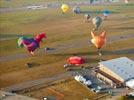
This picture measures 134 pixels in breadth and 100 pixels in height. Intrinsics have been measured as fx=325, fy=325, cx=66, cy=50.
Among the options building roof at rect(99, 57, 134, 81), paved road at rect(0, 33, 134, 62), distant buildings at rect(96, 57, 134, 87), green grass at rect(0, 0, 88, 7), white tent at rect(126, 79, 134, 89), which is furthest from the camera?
green grass at rect(0, 0, 88, 7)

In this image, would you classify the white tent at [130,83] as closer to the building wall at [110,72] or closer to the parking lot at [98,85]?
the parking lot at [98,85]

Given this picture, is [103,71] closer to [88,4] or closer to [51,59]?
[51,59]

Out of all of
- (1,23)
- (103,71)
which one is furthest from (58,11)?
(103,71)

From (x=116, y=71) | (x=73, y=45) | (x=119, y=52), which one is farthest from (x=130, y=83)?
(x=73, y=45)

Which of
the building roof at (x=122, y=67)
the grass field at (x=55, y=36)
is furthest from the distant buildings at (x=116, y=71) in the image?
the grass field at (x=55, y=36)

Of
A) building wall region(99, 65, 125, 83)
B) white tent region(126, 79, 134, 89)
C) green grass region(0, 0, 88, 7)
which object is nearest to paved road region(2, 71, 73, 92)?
building wall region(99, 65, 125, 83)

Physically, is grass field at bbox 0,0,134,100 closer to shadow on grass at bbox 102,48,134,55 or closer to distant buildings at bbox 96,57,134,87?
shadow on grass at bbox 102,48,134,55

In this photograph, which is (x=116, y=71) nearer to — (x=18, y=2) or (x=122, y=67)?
(x=122, y=67)
